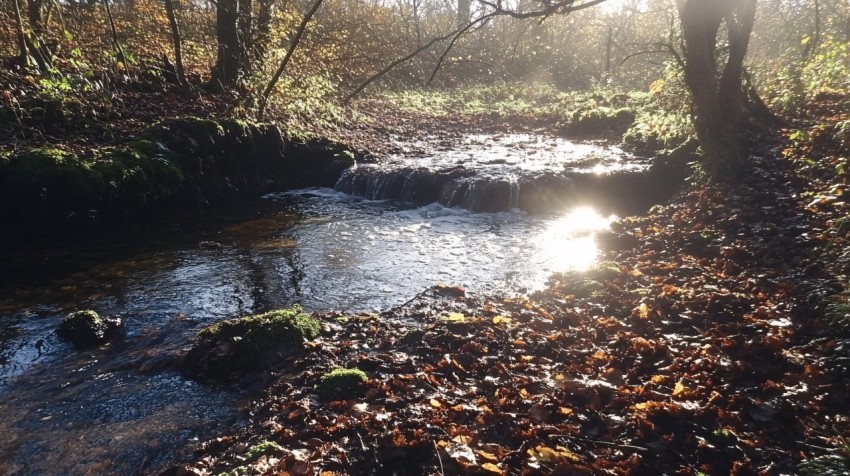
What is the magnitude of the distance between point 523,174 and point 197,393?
8.82m

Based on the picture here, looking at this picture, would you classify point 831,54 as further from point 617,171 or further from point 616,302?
point 616,302

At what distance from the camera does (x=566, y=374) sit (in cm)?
421

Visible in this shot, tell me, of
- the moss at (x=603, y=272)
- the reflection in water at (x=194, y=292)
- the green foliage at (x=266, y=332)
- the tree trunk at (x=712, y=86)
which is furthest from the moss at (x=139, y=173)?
the tree trunk at (x=712, y=86)

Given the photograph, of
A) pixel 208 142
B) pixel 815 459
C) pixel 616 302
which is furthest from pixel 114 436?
pixel 208 142

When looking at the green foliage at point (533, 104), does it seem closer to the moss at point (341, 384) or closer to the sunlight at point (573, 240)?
the sunlight at point (573, 240)

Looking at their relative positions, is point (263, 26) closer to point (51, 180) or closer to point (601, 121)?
point (51, 180)

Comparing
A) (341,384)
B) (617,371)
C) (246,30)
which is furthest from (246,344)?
(246,30)

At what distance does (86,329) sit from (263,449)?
3266 mm

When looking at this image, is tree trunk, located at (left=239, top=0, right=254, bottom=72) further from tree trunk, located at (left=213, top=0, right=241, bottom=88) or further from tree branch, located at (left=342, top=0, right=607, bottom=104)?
tree branch, located at (left=342, top=0, right=607, bottom=104)

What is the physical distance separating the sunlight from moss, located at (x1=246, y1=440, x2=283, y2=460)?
482 cm

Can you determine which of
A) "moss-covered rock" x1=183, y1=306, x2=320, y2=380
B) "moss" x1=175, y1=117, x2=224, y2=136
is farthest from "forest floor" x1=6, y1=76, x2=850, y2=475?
"moss" x1=175, y1=117, x2=224, y2=136

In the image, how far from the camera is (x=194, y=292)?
6422 millimetres

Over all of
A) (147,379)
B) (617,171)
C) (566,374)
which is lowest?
(147,379)

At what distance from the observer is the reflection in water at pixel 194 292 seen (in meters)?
3.69
